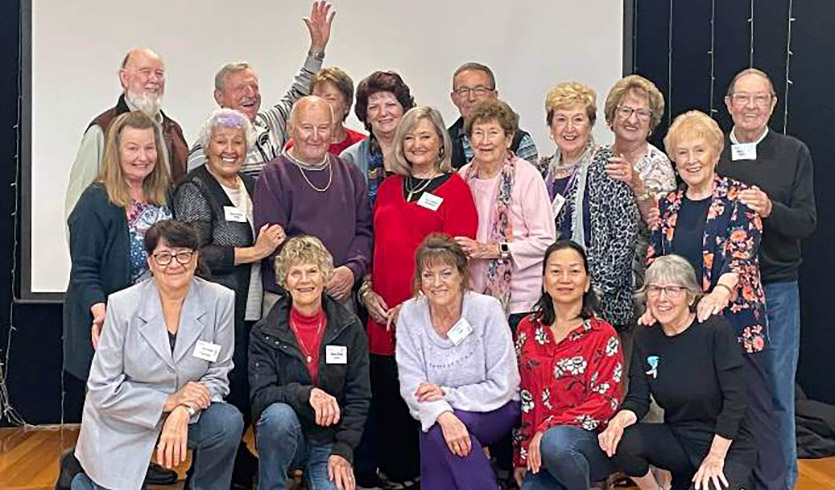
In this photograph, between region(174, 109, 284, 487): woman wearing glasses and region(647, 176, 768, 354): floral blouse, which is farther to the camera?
region(174, 109, 284, 487): woman wearing glasses

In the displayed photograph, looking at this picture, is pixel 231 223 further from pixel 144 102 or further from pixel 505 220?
pixel 505 220

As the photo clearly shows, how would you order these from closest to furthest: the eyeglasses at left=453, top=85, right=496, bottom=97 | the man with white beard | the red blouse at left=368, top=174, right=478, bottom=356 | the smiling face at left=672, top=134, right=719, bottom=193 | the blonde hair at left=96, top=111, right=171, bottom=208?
1. the smiling face at left=672, top=134, right=719, bottom=193
2. the blonde hair at left=96, top=111, right=171, bottom=208
3. the red blouse at left=368, top=174, right=478, bottom=356
4. the man with white beard
5. the eyeglasses at left=453, top=85, right=496, bottom=97

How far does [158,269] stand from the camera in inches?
114

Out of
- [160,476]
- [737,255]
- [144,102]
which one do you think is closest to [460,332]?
[737,255]

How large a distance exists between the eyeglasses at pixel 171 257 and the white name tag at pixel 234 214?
1.16 feet

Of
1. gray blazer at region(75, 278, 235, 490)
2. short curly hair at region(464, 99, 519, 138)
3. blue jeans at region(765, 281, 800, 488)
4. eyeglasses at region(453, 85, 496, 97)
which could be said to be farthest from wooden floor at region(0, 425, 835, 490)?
eyeglasses at region(453, 85, 496, 97)

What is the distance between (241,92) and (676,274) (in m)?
2.08

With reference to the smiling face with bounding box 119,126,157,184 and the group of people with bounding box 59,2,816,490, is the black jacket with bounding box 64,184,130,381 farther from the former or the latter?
the smiling face with bounding box 119,126,157,184

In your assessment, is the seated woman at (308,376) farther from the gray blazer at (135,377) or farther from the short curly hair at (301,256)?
the gray blazer at (135,377)

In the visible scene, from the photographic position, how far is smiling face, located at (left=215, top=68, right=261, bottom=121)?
3.86 metres

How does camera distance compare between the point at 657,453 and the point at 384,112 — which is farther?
the point at 384,112

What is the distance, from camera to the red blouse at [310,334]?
10.0ft

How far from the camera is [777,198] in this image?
313cm

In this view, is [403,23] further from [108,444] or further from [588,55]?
[108,444]
